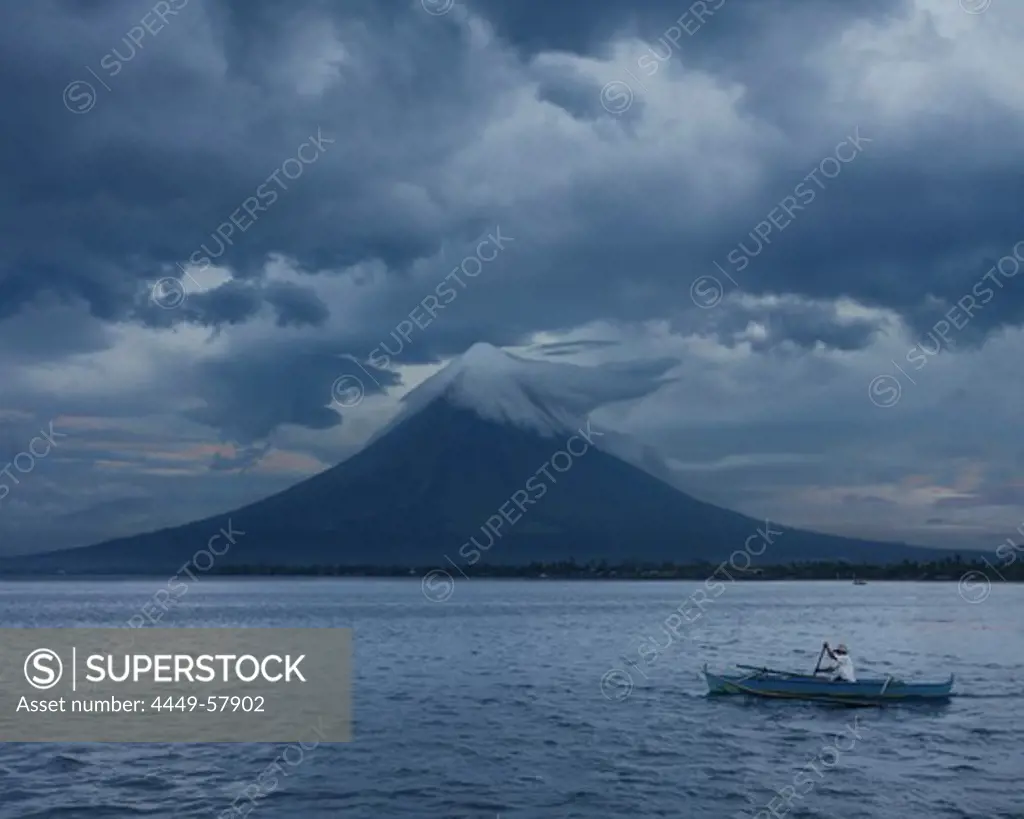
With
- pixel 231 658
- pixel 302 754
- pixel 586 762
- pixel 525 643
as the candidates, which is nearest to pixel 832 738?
pixel 586 762

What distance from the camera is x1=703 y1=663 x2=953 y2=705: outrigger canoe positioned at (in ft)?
122

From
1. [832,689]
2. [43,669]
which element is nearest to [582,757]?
[832,689]

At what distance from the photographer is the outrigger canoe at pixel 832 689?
1459 inches

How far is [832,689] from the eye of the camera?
121ft

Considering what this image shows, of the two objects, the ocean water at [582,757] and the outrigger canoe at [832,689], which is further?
the outrigger canoe at [832,689]

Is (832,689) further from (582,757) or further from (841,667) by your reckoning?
(582,757)

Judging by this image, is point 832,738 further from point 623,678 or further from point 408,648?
point 408,648

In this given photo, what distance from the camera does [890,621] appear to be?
94375 mm

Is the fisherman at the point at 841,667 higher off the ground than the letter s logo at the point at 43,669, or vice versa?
the fisherman at the point at 841,667

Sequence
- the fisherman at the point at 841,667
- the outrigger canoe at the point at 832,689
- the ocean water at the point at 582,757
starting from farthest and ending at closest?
the fisherman at the point at 841,667, the outrigger canoe at the point at 832,689, the ocean water at the point at 582,757

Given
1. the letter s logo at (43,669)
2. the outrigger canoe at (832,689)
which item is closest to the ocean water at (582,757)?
the outrigger canoe at (832,689)

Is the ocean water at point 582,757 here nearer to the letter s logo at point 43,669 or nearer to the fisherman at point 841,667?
the fisherman at point 841,667

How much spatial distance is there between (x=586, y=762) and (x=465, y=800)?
4678 mm

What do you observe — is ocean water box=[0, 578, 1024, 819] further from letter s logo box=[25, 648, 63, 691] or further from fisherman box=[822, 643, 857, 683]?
letter s logo box=[25, 648, 63, 691]
